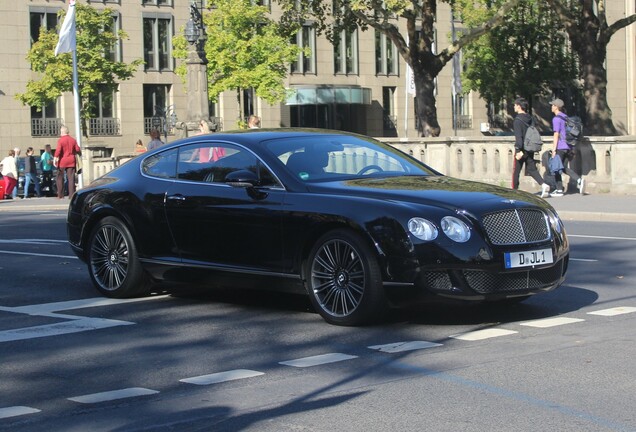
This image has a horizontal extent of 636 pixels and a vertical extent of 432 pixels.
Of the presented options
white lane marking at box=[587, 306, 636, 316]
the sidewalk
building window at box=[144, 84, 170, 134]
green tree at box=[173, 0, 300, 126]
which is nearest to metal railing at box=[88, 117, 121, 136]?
building window at box=[144, 84, 170, 134]

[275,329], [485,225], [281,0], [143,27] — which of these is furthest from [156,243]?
[143,27]

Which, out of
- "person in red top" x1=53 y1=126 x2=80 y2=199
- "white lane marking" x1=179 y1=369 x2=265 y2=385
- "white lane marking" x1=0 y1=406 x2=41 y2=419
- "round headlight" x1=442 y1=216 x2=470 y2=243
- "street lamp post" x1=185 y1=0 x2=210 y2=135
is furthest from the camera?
"street lamp post" x1=185 y1=0 x2=210 y2=135

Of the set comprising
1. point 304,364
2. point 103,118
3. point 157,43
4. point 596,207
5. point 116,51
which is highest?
point 157,43

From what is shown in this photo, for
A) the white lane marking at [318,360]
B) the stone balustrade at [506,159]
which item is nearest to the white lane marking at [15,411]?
the white lane marking at [318,360]

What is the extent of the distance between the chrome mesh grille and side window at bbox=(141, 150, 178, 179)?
3118 millimetres

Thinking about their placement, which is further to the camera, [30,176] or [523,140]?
[30,176]

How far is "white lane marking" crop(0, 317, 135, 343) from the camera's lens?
352 inches

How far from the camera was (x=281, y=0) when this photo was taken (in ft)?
130

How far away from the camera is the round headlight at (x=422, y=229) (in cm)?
870

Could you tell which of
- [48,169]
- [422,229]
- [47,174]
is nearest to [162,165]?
[422,229]

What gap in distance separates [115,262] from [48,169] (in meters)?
30.3

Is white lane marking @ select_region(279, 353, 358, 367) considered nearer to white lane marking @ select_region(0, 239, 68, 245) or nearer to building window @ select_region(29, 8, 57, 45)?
white lane marking @ select_region(0, 239, 68, 245)

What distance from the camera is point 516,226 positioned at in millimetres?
9016

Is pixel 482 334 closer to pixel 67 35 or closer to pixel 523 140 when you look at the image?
pixel 523 140
